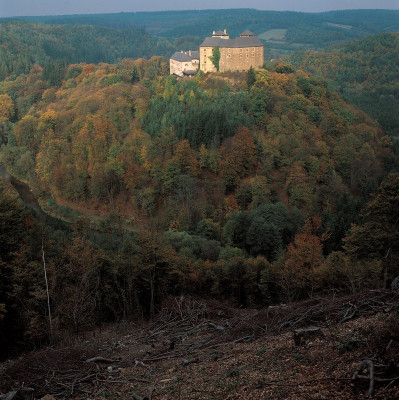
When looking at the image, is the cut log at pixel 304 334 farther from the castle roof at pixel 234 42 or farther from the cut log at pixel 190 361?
the castle roof at pixel 234 42

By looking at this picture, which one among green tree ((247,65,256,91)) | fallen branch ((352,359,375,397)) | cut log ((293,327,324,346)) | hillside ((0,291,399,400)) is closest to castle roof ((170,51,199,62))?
green tree ((247,65,256,91))

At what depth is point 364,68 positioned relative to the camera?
131 metres

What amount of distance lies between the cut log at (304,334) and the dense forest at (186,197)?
25.2 feet

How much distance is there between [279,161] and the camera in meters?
51.1

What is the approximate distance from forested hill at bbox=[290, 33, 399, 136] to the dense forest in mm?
48416

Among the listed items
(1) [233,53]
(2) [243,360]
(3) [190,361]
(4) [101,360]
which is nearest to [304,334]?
(2) [243,360]

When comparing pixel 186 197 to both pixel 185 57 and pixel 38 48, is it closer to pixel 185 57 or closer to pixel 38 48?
pixel 185 57

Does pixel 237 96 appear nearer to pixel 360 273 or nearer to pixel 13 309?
pixel 360 273

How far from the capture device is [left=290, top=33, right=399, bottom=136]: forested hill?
111000mm

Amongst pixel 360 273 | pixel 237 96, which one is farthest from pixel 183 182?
pixel 360 273

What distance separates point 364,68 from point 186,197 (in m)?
101

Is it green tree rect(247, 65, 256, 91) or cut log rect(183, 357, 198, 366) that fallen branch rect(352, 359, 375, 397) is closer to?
cut log rect(183, 357, 198, 366)

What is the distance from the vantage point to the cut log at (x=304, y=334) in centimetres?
1121

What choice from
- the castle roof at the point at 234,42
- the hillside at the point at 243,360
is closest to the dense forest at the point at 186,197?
the castle roof at the point at 234,42
